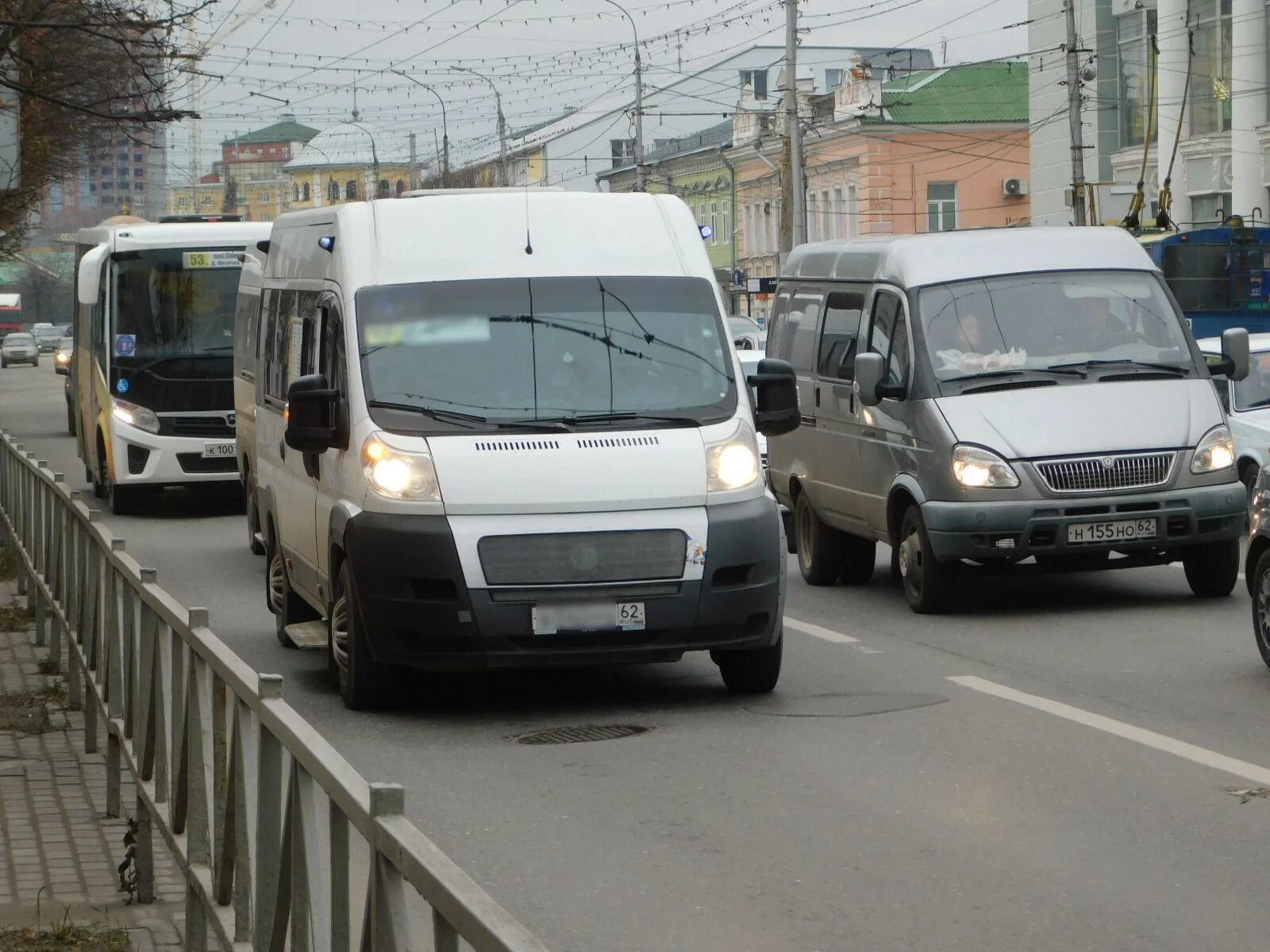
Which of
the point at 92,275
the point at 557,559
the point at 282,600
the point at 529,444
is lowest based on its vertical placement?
the point at 282,600

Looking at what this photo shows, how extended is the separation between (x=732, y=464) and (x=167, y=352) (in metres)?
13.4

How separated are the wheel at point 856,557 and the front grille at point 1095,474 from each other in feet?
8.36

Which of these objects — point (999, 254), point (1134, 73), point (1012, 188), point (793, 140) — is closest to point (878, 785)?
point (999, 254)

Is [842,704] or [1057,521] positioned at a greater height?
[1057,521]

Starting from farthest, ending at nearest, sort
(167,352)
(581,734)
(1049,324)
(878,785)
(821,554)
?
(167,352) → (821,554) → (1049,324) → (581,734) → (878,785)

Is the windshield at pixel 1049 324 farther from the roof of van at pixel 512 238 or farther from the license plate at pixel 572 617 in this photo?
the license plate at pixel 572 617

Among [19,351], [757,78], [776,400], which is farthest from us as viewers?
[19,351]

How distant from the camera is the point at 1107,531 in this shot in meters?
12.6

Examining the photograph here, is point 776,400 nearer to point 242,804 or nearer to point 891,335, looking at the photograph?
point 891,335

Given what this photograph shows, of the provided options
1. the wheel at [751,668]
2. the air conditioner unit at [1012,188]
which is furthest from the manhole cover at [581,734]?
the air conditioner unit at [1012,188]

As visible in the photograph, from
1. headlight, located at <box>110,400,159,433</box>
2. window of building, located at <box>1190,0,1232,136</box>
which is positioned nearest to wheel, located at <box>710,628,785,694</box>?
headlight, located at <box>110,400,159,433</box>

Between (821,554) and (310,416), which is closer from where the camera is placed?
(310,416)

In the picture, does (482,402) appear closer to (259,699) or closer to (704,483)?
(704,483)

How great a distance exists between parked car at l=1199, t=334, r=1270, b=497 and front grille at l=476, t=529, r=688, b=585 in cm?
928
